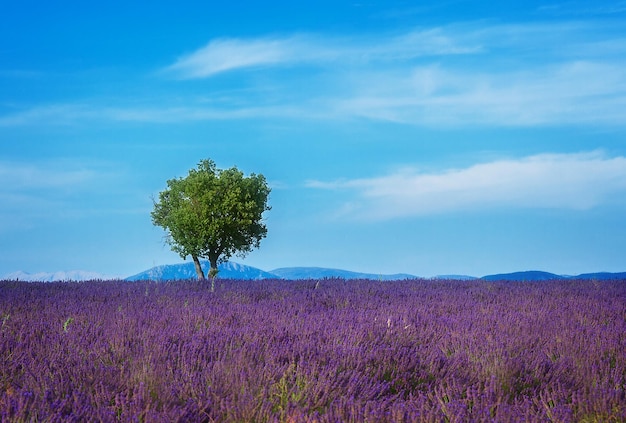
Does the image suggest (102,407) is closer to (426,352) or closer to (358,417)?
(358,417)

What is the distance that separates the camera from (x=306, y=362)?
11.7 ft

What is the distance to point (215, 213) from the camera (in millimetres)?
20719

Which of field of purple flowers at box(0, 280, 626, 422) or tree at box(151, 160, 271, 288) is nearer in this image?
field of purple flowers at box(0, 280, 626, 422)

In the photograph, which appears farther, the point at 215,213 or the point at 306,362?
the point at 215,213

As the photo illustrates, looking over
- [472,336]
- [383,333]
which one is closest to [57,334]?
[383,333]

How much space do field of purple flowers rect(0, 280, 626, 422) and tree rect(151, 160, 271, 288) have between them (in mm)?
13722

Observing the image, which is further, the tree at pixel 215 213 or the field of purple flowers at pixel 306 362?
the tree at pixel 215 213

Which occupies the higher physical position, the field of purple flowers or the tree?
the tree

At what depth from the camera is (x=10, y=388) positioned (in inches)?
117

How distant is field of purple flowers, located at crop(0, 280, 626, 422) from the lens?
2766 millimetres

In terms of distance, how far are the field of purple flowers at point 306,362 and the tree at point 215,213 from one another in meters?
13.7

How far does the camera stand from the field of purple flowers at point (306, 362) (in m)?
2.77

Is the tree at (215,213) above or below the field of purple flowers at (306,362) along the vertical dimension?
above

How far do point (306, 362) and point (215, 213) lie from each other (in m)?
17.5
